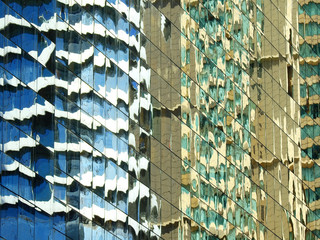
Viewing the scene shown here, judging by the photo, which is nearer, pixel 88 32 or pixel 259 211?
pixel 88 32

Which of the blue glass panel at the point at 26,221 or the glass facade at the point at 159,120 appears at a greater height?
the glass facade at the point at 159,120

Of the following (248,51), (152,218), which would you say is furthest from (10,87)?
(248,51)

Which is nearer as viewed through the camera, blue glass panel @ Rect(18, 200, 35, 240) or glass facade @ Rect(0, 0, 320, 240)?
blue glass panel @ Rect(18, 200, 35, 240)

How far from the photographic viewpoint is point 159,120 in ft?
192

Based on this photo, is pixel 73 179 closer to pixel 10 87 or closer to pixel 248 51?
pixel 10 87

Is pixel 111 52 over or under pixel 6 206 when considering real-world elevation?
over

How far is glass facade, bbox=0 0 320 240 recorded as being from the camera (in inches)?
1807

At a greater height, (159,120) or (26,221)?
(159,120)

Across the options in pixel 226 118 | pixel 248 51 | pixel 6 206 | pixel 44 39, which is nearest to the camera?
pixel 6 206

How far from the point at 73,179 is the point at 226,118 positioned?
19.7 metres

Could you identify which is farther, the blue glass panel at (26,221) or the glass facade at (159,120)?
the glass facade at (159,120)

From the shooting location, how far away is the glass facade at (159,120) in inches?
1807

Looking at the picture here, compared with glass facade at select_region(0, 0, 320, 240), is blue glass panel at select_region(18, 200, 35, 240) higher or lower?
lower

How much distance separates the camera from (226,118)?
6775 cm
